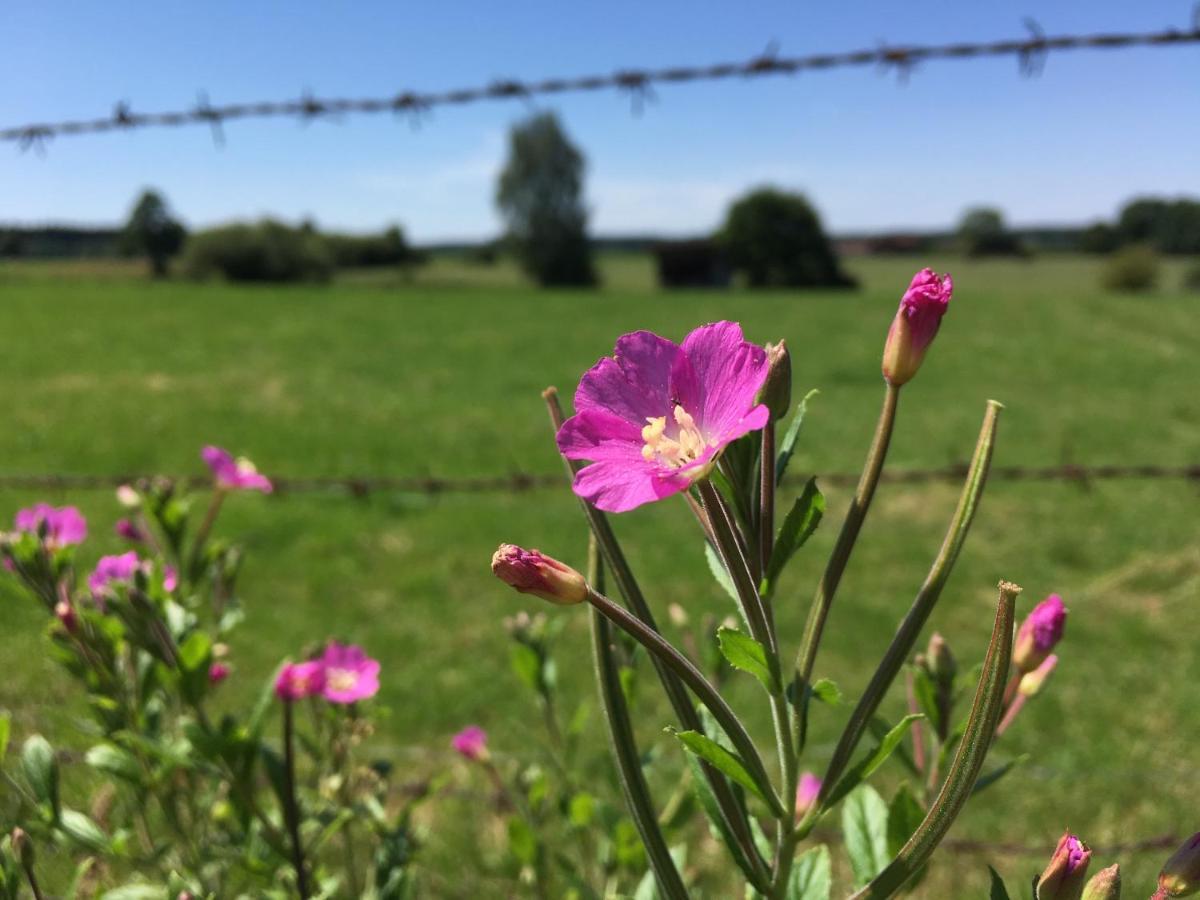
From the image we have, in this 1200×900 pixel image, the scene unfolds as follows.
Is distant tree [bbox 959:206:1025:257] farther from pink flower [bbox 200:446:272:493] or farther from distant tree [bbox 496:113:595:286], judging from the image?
pink flower [bbox 200:446:272:493]

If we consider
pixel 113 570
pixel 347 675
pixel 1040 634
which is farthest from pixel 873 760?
pixel 113 570

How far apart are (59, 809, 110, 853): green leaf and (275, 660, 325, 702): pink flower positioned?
293 mm

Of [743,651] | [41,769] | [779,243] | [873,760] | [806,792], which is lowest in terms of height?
[806,792]

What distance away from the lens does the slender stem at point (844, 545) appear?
0.70m

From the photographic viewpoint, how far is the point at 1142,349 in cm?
1733

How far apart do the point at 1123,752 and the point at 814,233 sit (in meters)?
42.3

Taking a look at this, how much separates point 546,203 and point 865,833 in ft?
163

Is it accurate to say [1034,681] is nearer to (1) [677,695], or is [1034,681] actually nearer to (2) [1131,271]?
(1) [677,695]

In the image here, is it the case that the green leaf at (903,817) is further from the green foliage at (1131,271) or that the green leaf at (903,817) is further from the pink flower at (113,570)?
the green foliage at (1131,271)

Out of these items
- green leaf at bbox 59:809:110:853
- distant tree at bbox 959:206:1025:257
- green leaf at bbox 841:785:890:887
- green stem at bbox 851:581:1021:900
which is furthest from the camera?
distant tree at bbox 959:206:1025:257

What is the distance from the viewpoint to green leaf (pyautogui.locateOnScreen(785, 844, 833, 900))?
0.84 m

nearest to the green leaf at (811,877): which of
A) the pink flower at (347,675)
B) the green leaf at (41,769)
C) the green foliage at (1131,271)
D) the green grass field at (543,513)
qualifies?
the pink flower at (347,675)

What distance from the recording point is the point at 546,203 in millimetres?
48844

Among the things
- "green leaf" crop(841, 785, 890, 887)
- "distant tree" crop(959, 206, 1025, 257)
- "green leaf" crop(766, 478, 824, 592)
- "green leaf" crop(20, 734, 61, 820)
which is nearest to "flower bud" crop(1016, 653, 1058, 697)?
"green leaf" crop(841, 785, 890, 887)
